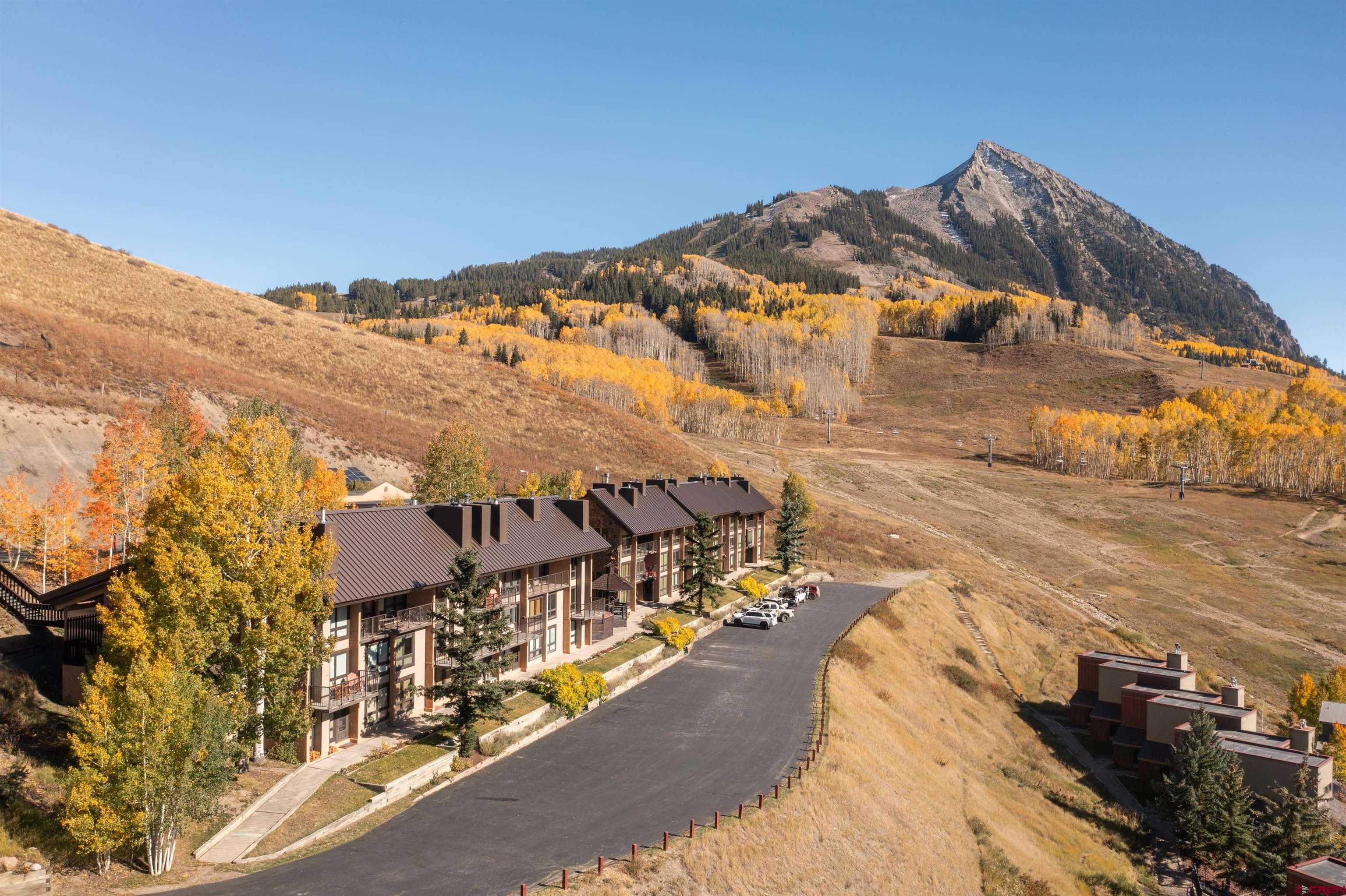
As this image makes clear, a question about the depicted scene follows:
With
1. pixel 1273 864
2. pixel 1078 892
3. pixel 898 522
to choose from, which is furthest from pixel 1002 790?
pixel 898 522

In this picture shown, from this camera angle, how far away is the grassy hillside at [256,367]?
266 feet

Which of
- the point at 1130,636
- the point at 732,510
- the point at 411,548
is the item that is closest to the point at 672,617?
the point at 732,510

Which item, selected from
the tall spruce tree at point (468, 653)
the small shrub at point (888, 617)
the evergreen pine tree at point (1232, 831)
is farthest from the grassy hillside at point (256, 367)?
the evergreen pine tree at point (1232, 831)

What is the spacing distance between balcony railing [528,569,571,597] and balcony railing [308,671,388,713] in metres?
11.6

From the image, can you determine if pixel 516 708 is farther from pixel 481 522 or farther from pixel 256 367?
pixel 256 367

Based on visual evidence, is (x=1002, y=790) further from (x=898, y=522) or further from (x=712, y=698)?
(x=898, y=522)

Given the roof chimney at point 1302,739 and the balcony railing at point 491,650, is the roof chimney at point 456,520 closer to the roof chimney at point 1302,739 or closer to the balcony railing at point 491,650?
the balcony railing at point 491,650

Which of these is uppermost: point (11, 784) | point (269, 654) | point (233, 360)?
point (233, 360)

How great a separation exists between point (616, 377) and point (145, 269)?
9941 centimetres

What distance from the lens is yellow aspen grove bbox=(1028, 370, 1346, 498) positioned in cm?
14800

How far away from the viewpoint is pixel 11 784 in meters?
22.5

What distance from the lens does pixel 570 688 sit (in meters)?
37.4

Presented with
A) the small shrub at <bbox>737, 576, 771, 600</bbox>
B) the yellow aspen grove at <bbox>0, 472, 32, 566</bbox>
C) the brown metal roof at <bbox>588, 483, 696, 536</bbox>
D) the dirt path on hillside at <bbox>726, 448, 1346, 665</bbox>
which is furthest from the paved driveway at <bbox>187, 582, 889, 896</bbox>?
the dirt path on hillside at <bbox>726, 448, 1346, 665</bbox>

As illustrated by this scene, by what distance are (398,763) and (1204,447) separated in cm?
17483
